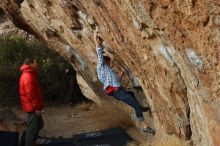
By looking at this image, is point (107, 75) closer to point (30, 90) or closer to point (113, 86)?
point (113, 86)

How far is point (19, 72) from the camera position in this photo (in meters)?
18.1

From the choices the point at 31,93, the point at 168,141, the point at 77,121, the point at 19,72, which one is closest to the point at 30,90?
the point at 31,93

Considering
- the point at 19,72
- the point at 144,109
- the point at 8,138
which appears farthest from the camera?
the point at 19,72

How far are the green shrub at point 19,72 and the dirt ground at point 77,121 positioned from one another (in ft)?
2.07

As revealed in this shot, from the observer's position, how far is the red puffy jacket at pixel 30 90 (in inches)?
421

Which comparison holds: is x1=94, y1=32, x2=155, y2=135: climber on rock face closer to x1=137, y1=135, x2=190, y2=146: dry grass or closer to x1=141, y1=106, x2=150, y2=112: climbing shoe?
x1=141, y1=106, x2=150, y2=112: climbing shoe

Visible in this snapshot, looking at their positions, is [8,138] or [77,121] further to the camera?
[77,121]

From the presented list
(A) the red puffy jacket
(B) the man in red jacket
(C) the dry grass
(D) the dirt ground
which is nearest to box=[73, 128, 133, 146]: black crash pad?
(D) the dirt ground

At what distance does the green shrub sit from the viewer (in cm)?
1816

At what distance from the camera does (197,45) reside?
20.1 feet

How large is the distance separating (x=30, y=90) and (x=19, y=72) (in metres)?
7.61

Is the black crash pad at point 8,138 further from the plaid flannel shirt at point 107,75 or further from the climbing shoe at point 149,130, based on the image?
the climbing shoe at point 149,130

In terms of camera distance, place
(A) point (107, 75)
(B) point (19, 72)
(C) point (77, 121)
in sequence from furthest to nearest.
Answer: (B) point (19, 72) < (C) point (77, 121) < (A) point (107, 75)

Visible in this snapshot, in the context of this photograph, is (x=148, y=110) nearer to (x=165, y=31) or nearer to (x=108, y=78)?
(x=108, y=78)
